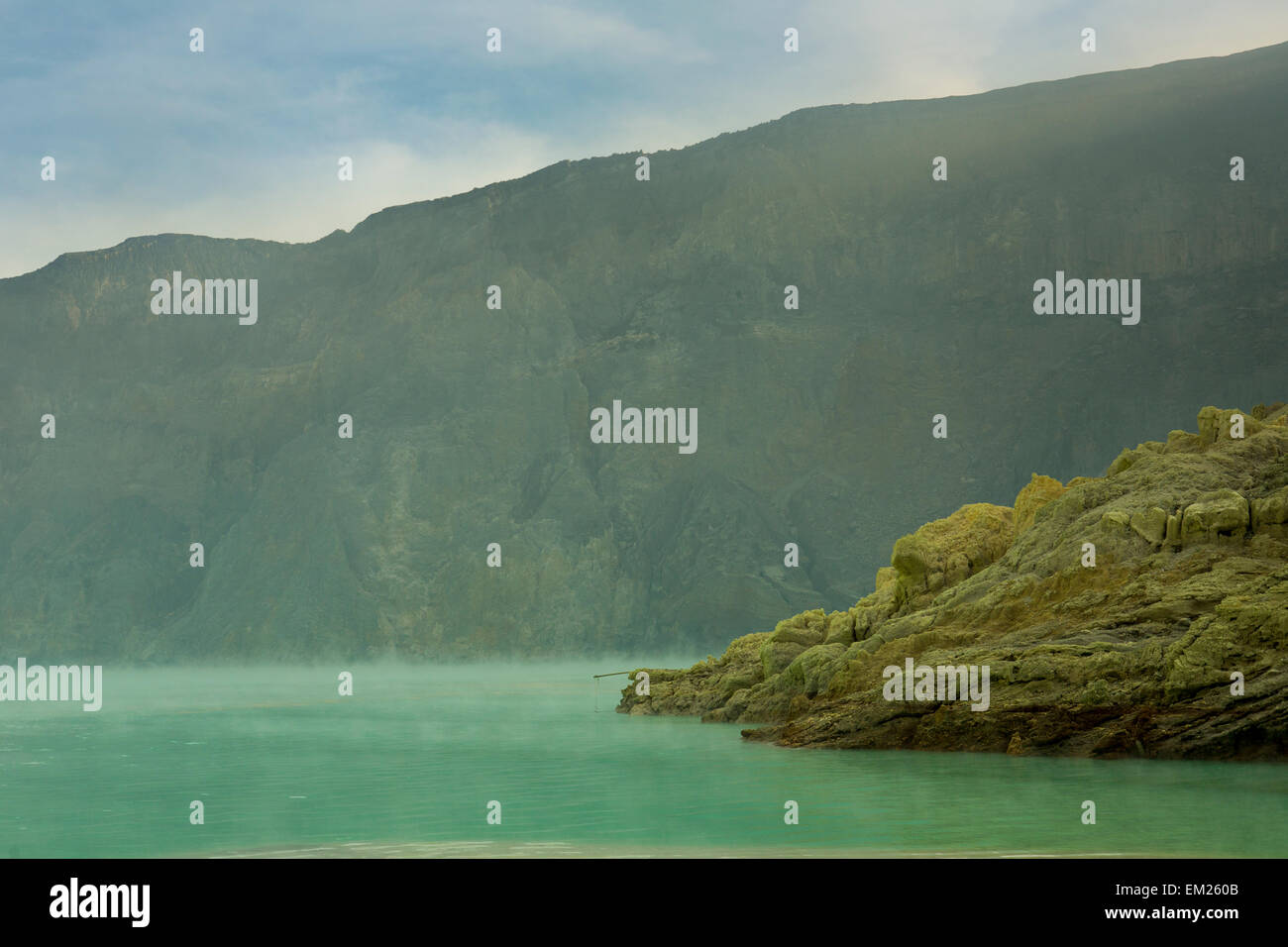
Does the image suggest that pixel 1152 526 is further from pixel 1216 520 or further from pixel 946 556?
pixel 946 556

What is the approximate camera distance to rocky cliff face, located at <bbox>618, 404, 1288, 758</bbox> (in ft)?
73.9

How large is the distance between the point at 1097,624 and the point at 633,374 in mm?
77792

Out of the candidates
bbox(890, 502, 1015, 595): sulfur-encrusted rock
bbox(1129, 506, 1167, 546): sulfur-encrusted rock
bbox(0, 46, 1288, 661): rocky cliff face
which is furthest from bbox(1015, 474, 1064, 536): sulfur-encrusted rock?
bbox(0, 46, 1288, 661): rocky cliff face

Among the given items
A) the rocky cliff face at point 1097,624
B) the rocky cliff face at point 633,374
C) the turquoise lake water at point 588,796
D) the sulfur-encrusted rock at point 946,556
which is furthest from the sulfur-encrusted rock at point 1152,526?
the rocky cliff face at point 633,374

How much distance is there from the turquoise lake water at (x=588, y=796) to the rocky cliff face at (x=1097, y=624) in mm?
1032

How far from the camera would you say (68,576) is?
333 feet

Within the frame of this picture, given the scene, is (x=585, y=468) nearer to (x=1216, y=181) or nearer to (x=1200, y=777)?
(x=1216, y=181)

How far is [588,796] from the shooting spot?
815 inches

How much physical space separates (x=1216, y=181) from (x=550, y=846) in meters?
98.9

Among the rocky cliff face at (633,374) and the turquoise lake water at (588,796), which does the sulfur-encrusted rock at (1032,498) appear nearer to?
the turquoise lake water at (588,796)

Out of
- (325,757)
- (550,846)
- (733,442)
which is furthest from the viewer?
(733,442)

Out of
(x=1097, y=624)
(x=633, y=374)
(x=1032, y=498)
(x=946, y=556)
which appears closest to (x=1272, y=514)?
(x=1097, y=624)

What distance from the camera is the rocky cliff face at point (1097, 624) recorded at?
22531 mm
